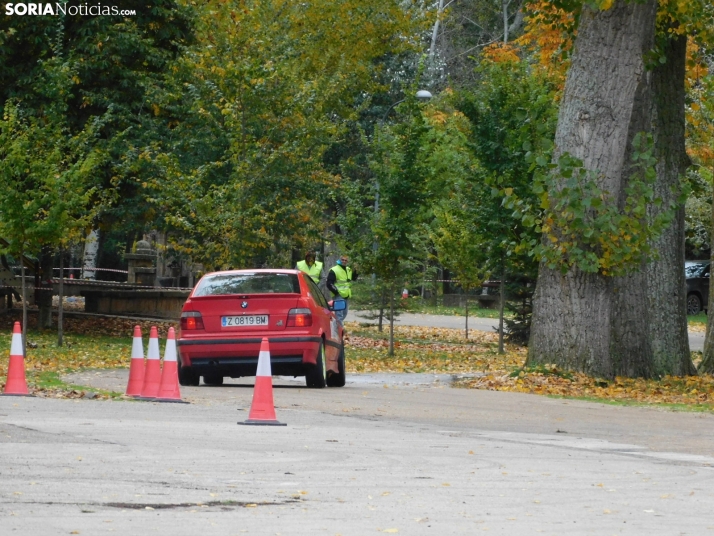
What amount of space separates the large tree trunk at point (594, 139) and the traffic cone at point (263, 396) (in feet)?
26.0

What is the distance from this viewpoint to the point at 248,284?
1855cm

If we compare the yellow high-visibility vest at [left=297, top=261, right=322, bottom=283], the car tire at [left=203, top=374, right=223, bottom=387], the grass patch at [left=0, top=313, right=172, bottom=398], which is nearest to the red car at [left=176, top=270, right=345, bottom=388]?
the car tire at [left=203, top=374, right=223, bottom=387]

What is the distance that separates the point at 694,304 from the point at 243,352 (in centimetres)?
3855

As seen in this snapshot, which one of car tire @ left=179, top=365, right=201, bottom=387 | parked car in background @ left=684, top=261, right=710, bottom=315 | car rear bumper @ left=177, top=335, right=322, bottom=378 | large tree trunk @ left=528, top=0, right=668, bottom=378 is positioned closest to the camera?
car rear bumper @ left=177, top=335, right=322, bottom=378

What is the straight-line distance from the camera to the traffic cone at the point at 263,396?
13.1 metres

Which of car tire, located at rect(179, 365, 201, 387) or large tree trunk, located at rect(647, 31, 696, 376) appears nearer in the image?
car tire, located at rect(179, 365, 201, 387)

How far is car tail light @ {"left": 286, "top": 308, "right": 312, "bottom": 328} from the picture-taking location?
18.1m

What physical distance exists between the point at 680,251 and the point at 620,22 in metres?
4.54

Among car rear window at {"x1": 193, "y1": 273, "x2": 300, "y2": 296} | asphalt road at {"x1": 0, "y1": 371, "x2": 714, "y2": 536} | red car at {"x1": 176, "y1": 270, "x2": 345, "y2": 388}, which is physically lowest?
asphalt road at {"x1": 0, "y1": 371, "x2": 714, "y2": 536}

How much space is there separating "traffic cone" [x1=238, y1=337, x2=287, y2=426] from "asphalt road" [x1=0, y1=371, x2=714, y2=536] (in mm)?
246

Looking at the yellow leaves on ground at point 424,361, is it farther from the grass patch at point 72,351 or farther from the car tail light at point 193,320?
the car tail light at point 193,320

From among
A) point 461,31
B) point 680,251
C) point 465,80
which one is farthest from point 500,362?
point 461,31

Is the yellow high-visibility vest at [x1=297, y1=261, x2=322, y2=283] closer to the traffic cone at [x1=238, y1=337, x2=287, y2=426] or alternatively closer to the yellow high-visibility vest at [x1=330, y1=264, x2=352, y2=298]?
the yellow high-visibility vest at [x1=330, y1=264, x2=352, y2=298]

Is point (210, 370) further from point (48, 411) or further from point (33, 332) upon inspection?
point (33, 332)
